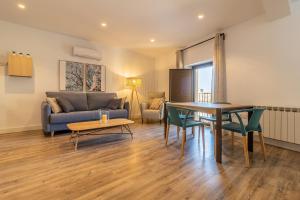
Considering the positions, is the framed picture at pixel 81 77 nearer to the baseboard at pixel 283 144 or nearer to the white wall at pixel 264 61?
the white wall at pixel 264 61

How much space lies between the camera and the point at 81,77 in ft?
15.2

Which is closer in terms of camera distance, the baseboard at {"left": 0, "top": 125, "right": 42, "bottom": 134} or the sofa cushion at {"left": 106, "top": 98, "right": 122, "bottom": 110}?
the baseboard at {"left": 0, "top": 125, "right": 42, "bottom": 134}

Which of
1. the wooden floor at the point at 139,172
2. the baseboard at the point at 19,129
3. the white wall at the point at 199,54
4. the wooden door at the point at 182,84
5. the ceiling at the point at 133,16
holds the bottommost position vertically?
the wooden floor at the point at 139,172

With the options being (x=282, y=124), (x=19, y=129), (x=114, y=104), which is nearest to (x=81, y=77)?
(x=114, y=104)

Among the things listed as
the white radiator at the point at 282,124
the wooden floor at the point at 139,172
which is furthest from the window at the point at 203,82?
the wooden floor at the point at 139,172

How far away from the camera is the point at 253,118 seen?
2145 millimetres

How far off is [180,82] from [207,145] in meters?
2.49

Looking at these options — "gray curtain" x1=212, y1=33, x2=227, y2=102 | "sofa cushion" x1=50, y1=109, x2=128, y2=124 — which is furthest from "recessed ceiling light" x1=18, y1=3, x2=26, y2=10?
"gray curtain" x1=212, y1=33, x2=227, y2=102

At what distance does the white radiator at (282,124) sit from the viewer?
2586 mm

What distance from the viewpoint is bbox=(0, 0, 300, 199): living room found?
1731 millimetres

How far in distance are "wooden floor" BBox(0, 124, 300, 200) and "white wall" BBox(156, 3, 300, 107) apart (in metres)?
1.02

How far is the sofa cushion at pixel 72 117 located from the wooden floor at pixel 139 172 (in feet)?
2.02

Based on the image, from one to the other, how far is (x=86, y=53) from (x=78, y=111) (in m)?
1.70

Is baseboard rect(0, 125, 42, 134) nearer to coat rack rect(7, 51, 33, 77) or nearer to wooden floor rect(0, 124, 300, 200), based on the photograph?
wooden floor rect(0, 124, 300, 200)
